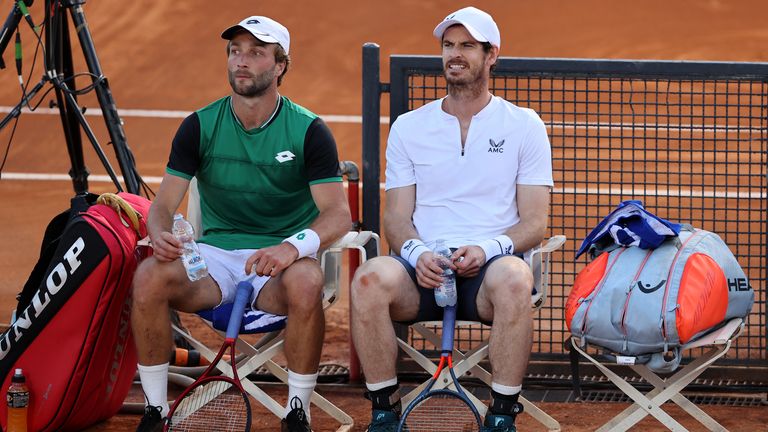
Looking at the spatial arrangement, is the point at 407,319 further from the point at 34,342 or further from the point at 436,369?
the point at 34,342

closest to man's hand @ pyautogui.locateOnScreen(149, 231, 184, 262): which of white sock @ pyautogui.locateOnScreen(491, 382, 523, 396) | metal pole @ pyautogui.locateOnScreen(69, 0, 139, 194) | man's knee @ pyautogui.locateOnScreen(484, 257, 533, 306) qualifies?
man's knee @ pyautogui.locateOnScreen(484, 257, 533, 306)

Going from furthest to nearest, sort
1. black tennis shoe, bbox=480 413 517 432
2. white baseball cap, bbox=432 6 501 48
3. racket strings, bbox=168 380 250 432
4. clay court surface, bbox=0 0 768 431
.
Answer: clay court surface, bbox=0 0 768 431
white baseball cap, bbox=432 6 501 48
racket strings, bbox=168 380 250 432
black tennis shoe, bbox=480 413 517 432

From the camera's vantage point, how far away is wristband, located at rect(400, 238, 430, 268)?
5203 mm

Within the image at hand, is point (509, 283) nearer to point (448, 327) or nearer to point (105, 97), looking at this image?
point (448, 327)

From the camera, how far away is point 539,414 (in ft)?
17.7

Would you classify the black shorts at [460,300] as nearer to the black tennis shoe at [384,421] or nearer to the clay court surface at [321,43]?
the black tennis shoe at [384,421]

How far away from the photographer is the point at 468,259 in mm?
5125

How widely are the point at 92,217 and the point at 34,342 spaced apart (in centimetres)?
55

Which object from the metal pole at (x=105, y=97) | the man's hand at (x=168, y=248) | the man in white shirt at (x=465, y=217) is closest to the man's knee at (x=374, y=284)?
the man in white shirt at (x=465, y=217)

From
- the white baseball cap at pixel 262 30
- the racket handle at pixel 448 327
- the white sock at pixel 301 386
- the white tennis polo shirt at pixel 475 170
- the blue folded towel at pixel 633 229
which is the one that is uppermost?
the white baseball cap at pixel 262 30

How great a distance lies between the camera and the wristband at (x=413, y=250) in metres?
5.20

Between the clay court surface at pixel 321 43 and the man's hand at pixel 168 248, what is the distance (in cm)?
740

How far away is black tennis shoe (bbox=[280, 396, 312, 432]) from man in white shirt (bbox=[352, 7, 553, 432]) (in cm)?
30

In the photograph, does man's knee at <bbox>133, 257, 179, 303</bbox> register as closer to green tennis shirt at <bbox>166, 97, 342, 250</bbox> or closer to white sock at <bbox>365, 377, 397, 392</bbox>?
green tennis shirt at <bbox>166, 97, 342, 250</bbox>
